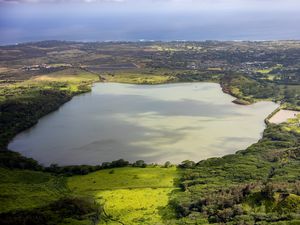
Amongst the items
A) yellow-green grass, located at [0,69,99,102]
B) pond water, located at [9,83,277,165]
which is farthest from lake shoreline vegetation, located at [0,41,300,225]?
pond water, located at [9,83,277,165]

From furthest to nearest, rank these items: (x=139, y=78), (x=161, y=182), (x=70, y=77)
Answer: (x=70, y=77)
(x=139, y=78)
(x=161, y=182)

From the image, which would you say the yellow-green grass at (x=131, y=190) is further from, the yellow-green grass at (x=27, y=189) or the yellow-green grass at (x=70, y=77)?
the yellow-green grass at (x=70, y=77)

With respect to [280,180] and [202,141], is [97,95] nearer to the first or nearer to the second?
[202,141]

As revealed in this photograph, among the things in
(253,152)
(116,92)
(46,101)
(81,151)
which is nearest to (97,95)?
(116,92)

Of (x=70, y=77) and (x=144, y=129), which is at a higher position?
(x=70, y=77)

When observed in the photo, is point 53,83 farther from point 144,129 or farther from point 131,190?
point 131,190

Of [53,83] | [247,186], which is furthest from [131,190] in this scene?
[53,83]
